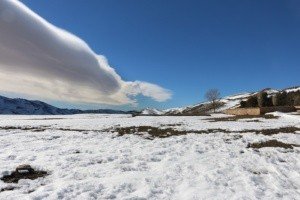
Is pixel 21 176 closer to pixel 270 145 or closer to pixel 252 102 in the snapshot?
pixel 270 145

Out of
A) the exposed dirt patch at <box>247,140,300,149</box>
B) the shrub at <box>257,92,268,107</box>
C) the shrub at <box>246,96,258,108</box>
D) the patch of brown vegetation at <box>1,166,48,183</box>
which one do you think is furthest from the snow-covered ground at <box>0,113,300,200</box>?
the shrub at <box>246,96,258,108</box>

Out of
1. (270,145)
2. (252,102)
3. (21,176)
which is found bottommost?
(21,176)

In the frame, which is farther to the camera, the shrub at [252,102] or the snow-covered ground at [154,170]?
the shrub at [252,102]

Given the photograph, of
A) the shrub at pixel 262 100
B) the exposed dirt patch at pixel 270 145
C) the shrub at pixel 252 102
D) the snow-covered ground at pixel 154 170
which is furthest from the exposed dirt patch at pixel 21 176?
the shrub at pixel 252 102

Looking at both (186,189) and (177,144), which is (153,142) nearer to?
(177,144)

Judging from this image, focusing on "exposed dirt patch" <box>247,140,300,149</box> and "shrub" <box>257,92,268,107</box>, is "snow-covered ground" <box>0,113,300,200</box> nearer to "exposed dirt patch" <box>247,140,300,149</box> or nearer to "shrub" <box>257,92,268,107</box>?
"exposed dirt patch" <box>247,140,300,149</box>

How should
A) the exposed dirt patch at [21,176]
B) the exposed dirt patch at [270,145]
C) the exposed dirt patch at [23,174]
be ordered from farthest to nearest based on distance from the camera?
the exposed dirt patch at [270,145] < the exposed dirt patch at [23,174] < the exposed dirt patch at [21,176]

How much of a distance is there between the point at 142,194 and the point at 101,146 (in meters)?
10.9

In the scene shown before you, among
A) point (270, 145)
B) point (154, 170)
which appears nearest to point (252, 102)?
point (270, 145)

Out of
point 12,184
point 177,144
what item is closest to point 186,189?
point 12,184

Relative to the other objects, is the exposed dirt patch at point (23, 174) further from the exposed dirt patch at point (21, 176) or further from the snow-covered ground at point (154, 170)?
the snow-covered ground at point (154, 170)

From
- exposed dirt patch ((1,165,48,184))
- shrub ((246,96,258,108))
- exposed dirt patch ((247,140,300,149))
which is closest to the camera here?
exposed dirt patch ((1,165,48,184))

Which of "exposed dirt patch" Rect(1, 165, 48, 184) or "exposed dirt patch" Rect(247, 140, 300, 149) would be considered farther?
"exposed dirt patch" Rect(247, 140, 300, 149)

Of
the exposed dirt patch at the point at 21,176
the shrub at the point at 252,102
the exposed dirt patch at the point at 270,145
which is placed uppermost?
the shrub at the point at 252,102
